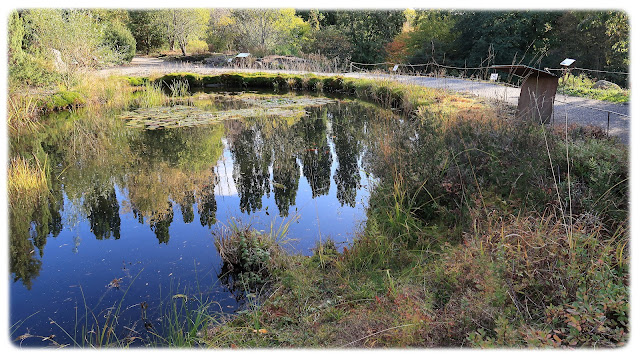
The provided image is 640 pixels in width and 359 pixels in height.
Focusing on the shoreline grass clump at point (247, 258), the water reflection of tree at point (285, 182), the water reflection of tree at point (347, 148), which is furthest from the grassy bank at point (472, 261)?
the water reflection of tree at point (285, 182)

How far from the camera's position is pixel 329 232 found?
4469 millimetres

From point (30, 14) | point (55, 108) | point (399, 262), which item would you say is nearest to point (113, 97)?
point (55, 108)

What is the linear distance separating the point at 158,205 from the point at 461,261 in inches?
147

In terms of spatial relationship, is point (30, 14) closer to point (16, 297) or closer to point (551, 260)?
point (16, 297)

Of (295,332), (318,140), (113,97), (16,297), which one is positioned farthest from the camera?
(113,97)

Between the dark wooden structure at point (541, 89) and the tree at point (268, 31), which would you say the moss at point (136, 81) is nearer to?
the tree at point (268, 31)

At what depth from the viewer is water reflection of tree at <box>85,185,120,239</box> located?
461cm

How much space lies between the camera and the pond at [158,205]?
340cm

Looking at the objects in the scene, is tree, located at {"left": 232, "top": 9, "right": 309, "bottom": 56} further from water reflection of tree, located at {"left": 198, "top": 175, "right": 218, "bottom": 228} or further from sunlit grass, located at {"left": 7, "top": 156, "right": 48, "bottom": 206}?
water reflection of tree, located at {"left": 198, "top": 175, "right": 218, "bottom": 228}

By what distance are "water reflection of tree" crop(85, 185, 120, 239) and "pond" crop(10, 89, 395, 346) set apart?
0.07 feet

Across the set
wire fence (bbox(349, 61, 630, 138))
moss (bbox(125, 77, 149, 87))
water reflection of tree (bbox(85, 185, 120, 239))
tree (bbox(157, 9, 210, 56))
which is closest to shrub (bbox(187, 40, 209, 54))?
tree (bbox(157, 9, 210, 56))

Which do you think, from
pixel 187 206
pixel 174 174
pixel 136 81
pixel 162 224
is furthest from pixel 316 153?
pixel 136 81

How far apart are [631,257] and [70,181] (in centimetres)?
621

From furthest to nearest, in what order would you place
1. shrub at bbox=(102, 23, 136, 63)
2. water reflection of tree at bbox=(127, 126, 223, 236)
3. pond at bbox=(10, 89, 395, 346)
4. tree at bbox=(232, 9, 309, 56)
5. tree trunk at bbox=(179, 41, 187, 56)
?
tree trunk at bbox=(179, 41, 187, 56), tree at bbox=(232, 9, 309, 56), shrub at bbox=(102, 23, 136, 63), water reflection of tree at bbox=(127, 126, 223, 236), pond at bbox=(10, 89, 395, 346)
